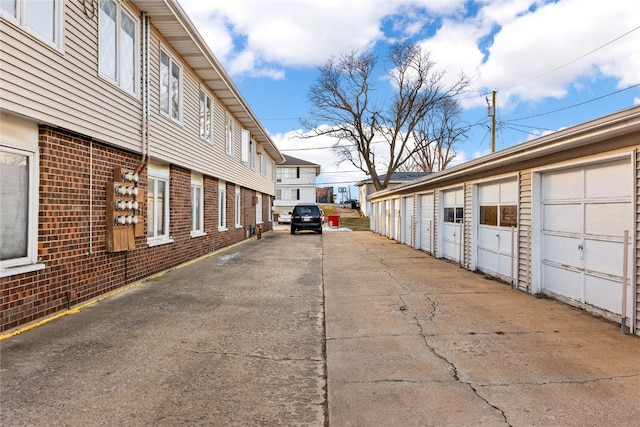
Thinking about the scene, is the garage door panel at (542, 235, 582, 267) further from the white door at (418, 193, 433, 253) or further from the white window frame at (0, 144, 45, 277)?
the white window frame at (0, 144, 45, 277)

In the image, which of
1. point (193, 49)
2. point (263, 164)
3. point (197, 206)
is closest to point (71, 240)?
point (193, 49)

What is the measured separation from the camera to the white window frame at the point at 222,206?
14.5 metres

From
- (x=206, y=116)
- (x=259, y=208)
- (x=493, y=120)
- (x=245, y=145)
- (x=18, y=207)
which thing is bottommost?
(x=18, y=207)

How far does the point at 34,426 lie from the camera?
2.81 meters

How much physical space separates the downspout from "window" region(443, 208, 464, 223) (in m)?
8.01

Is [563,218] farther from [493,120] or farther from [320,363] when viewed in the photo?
[493,120]

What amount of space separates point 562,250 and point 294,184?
44.5 m

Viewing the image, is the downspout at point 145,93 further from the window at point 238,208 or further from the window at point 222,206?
the window at point 238,208

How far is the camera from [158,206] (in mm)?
9148

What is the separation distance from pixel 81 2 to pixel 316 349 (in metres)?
5.77

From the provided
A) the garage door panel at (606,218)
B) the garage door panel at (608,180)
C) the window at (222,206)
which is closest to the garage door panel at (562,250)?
the garage door panel at (606,218)

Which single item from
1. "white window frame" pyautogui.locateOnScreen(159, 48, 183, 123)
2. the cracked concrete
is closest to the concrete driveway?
the cracked concrete

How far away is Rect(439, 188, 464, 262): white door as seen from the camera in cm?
1166

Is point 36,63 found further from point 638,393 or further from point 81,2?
point 638,393
